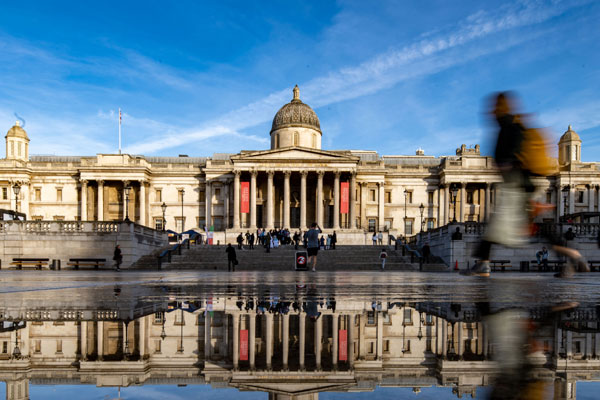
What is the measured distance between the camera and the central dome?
207 ft

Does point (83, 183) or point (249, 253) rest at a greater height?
point (83, 183)

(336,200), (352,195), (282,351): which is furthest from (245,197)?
(282,351)

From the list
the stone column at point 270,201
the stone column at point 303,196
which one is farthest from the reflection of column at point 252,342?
the stone column at point 270,201

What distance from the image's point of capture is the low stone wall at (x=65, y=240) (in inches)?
1122

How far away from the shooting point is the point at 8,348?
9.91 ft

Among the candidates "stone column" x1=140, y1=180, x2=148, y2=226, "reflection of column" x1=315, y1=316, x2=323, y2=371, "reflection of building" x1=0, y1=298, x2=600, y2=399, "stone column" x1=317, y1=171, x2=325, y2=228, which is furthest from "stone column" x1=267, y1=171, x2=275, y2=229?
"reflection of column" x1=315, y1=316, x2=323, y2=371

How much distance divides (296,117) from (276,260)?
113ft

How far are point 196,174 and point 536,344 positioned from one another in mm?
61056

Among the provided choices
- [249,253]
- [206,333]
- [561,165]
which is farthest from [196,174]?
[206,333]

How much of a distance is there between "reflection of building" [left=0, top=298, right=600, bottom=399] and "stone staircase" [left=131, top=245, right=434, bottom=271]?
24182mm

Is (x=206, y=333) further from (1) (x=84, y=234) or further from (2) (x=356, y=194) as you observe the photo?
(2) (x=356, y=194)

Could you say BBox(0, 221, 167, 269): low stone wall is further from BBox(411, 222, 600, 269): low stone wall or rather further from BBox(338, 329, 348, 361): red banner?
BBox(338, 329, 348, 361): red banner

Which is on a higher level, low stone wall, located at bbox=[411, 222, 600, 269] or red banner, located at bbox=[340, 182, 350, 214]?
red banner, located at bbox=[340, 182, 350, 214]

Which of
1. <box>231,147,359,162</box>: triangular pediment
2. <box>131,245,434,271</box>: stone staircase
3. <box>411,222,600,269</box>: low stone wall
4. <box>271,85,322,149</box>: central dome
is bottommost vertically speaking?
<box>131,245,434,271</box>: stone staircase
